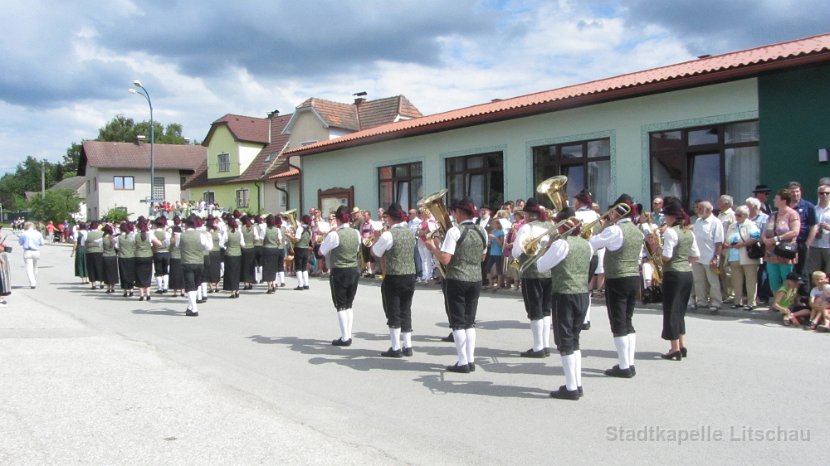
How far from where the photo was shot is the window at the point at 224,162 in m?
44.2

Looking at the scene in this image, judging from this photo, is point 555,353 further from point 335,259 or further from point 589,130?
point 589,130

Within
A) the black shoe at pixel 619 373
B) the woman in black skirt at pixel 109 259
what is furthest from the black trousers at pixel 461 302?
the woman in black skirt at pixel 109 259

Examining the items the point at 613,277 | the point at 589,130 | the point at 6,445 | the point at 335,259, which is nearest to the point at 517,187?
the point at 589,130

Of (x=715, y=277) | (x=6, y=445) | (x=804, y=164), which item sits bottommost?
(x=6, y=445)

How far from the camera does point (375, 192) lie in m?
22.6

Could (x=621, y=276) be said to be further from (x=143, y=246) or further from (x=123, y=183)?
(x=123, y=183)

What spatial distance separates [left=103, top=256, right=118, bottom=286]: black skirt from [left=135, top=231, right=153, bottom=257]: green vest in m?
1.62

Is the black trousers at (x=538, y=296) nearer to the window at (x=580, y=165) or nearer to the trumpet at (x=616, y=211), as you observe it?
the trumpet at (x=616, y=211)

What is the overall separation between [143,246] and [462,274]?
1005 cm

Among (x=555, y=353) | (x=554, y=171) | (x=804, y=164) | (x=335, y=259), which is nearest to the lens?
(x=555, y=353)

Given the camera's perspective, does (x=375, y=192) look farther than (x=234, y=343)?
Yes

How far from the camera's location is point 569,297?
6.01m

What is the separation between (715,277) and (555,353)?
4.23 meters

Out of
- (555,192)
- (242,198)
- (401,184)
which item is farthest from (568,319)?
(242,198)
